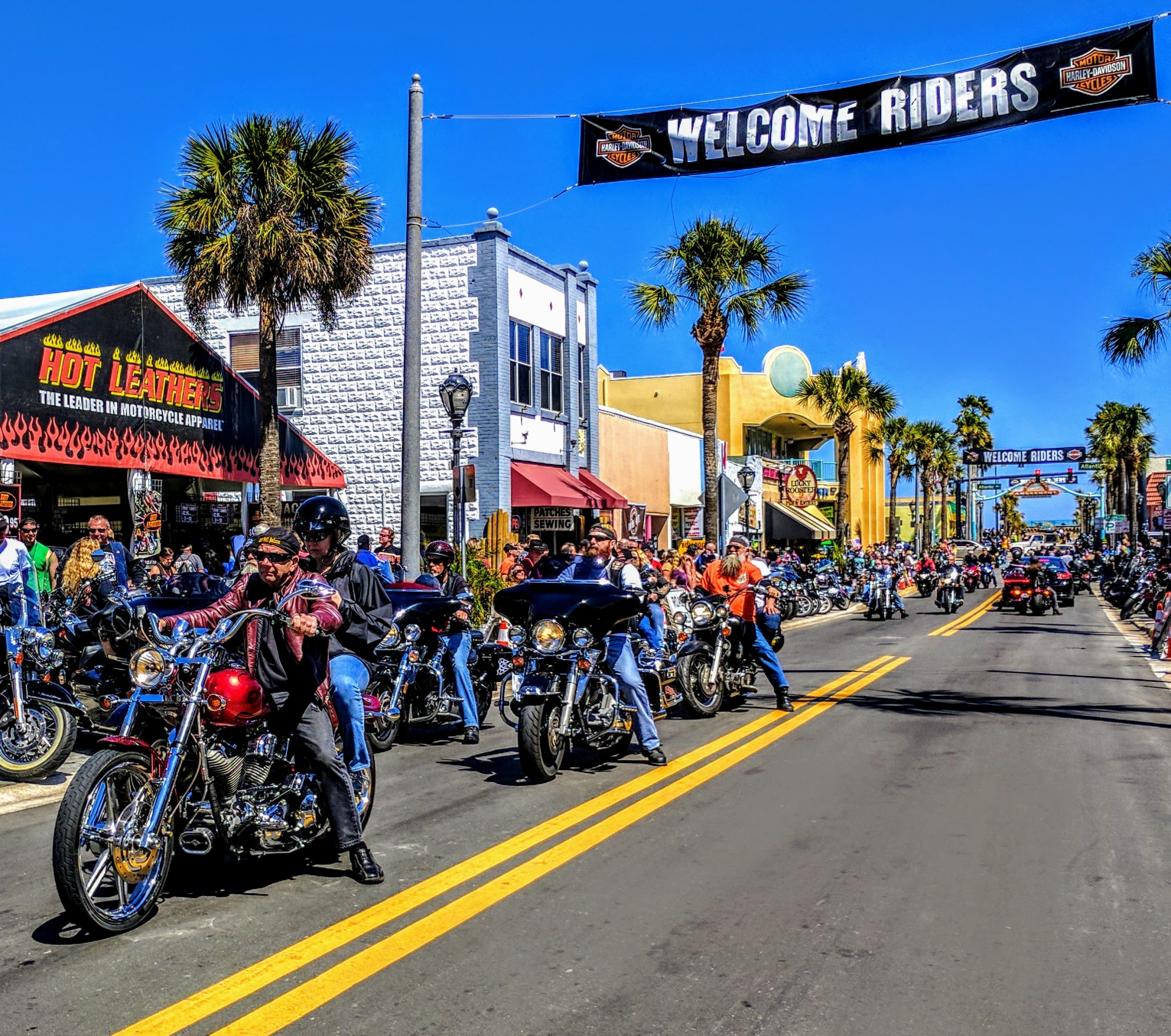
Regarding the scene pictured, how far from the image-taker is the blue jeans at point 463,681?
10180 millimetres

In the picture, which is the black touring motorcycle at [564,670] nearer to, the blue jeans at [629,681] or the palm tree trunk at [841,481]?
the blue jeans at [629,681]

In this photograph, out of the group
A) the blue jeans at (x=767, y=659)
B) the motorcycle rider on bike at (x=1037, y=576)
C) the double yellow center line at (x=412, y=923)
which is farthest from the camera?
the motorcycle rider on bike at (x=1037, y=576)

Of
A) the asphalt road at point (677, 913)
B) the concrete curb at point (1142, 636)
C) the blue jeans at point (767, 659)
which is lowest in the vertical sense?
Result: the asphalt road at point (677, 913)

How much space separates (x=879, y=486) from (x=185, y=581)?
2833 inches

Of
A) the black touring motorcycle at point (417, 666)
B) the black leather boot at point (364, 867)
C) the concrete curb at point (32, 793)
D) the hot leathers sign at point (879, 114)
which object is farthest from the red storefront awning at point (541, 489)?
the black leather boot at point (364, 867)

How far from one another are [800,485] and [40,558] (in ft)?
146

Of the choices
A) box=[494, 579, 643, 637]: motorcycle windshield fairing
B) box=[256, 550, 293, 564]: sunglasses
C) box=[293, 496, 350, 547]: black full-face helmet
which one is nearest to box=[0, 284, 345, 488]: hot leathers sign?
box=[494, 579, 643, 637]: motorcycle windshield fairing

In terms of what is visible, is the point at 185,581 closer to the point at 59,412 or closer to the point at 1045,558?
the point at 59,412

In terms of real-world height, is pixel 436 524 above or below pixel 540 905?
above

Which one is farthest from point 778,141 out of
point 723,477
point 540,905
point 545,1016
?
point 723,477

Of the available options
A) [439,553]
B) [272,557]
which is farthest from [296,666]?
[439,553]

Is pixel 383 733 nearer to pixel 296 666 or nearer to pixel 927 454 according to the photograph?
pixel 296 666

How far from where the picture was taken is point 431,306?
2748 cm

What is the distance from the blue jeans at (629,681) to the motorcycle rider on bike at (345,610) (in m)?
2.48
